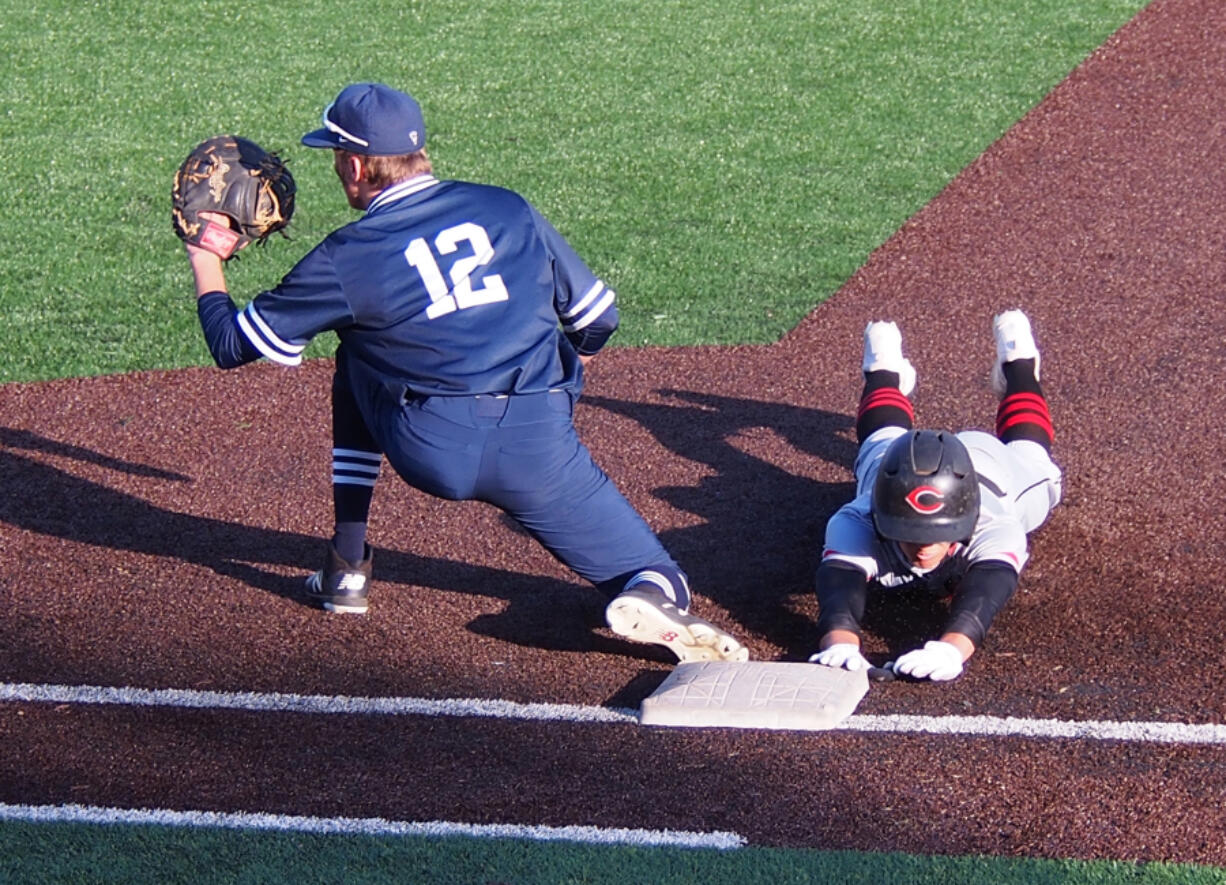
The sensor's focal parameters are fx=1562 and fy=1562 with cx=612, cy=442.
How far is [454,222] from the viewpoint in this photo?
14.8 ft

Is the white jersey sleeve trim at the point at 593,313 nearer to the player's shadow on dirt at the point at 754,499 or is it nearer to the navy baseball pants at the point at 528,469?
the navy baseball pants at the point at 528,469

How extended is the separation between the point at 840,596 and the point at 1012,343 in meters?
1.59

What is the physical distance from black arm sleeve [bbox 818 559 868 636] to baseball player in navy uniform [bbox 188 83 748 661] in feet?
0.91

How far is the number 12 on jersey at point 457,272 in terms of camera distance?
4.44 meters

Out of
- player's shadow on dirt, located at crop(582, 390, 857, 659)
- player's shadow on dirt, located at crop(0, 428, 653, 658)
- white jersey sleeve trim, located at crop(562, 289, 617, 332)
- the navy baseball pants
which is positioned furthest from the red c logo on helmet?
white jersey sleeve trim, located at crop(562, 289, 617, 332)

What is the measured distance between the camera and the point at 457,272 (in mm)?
4469

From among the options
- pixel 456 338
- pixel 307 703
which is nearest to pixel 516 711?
pixel 307 703

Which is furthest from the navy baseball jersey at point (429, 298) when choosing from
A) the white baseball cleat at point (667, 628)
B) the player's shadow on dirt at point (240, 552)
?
the player's shadow on dirt at point (240, 552)

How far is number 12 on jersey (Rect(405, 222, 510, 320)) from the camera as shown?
4.44 metres

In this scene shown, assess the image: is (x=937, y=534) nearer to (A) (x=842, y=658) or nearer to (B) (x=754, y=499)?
(A) (x=842, y=658)

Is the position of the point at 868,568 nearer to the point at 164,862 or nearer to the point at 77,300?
the point at 164,862

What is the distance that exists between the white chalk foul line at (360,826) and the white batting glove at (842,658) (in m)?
0.79

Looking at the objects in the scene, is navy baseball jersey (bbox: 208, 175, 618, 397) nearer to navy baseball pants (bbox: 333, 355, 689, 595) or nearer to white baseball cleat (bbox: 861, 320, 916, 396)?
navy baseball pants (bbox: 333, 355, 689, 595)

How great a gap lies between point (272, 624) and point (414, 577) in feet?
1.81
